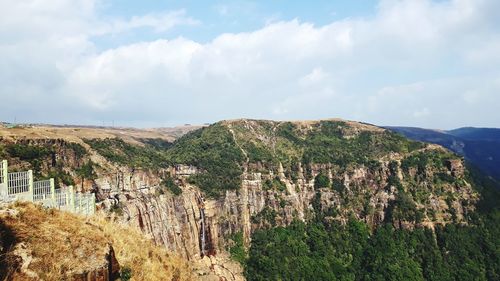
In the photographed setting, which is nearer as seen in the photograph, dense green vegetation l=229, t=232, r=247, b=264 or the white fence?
the white fence

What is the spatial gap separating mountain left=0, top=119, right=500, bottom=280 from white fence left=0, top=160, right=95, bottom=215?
58.7 m

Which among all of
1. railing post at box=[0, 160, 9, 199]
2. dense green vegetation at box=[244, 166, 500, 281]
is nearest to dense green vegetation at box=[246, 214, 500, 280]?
dense green vegetation at box=[244, 166, 500, 281]

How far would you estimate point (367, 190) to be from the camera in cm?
14612

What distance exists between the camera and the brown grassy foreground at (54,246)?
18.4 metres

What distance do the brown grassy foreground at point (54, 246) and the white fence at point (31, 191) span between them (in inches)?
99.6

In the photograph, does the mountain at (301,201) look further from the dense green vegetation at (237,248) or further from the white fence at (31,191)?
the white fence at (31,191)

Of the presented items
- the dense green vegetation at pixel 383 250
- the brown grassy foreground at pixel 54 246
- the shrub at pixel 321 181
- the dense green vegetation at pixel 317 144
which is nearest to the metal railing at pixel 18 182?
the brown grassy foreground at pixel 54 246

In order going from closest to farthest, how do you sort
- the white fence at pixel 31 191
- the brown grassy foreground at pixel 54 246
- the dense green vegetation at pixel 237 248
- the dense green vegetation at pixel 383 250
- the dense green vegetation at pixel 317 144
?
the brown grassy foreground at pixel 54 246 < the white fence at pixel 31 191 < the dense green vegetation at pixel 383 250 < the dense green vegetation at pixel 237 248 < the dense green vegetation at pixel 317 144

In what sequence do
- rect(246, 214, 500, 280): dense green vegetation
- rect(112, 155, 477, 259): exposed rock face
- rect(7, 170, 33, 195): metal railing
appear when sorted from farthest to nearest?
rect(246, 214, 500, 280): dense green vegetation
rect(112, 155, 477, 259): exposed rock face
rect(7, 170, 33, 195): metal railing

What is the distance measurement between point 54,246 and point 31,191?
359 inches

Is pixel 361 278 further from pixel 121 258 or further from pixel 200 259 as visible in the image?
pixel 121 258

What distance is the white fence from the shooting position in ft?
83.4

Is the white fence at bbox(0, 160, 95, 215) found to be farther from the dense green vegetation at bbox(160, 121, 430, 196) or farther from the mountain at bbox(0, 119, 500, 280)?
the dense green vegetation at bbox(160, 121, 430, 196)

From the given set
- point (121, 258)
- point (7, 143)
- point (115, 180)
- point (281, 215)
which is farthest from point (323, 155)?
point (121, 258)
